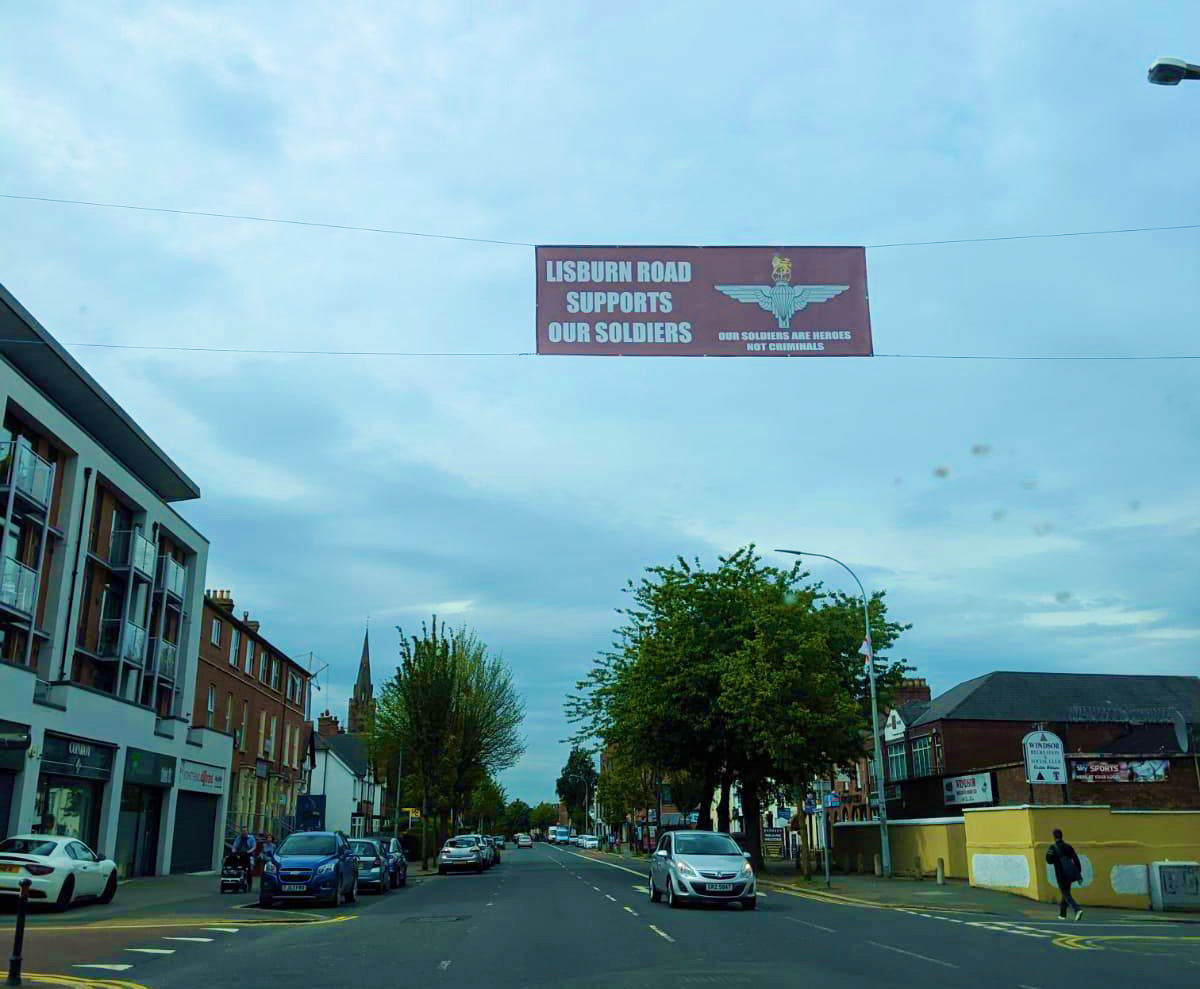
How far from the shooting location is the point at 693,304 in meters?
13.2

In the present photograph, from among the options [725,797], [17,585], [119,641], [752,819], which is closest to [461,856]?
[752,819]

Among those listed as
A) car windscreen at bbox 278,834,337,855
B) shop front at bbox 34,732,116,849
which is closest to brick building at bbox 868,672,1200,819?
car windscreen at bbox 278,834,337,855

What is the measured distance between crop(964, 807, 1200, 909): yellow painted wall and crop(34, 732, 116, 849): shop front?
23.7m

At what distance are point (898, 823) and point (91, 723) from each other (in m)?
25.9

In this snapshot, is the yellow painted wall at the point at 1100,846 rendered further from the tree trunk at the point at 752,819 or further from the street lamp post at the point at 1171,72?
the street lamp post at the point at 1171,72

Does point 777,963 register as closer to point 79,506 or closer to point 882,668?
point 79,506

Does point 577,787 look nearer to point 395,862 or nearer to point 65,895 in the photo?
point 395,862

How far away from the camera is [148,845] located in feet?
115

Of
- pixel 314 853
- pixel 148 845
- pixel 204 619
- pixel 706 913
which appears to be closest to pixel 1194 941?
pixel 706 913

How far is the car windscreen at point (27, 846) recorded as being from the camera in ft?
64.9

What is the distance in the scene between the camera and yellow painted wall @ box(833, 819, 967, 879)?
32.8m

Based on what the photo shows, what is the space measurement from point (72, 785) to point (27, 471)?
8.71 m

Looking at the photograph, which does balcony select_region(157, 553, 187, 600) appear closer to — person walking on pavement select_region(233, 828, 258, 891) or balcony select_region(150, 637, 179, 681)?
balcony select_region(150, 637, 179, 681)

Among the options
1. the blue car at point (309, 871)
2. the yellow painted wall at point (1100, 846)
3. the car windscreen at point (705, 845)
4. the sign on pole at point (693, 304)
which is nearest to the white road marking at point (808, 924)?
the car windscreen at point (705, 845)
